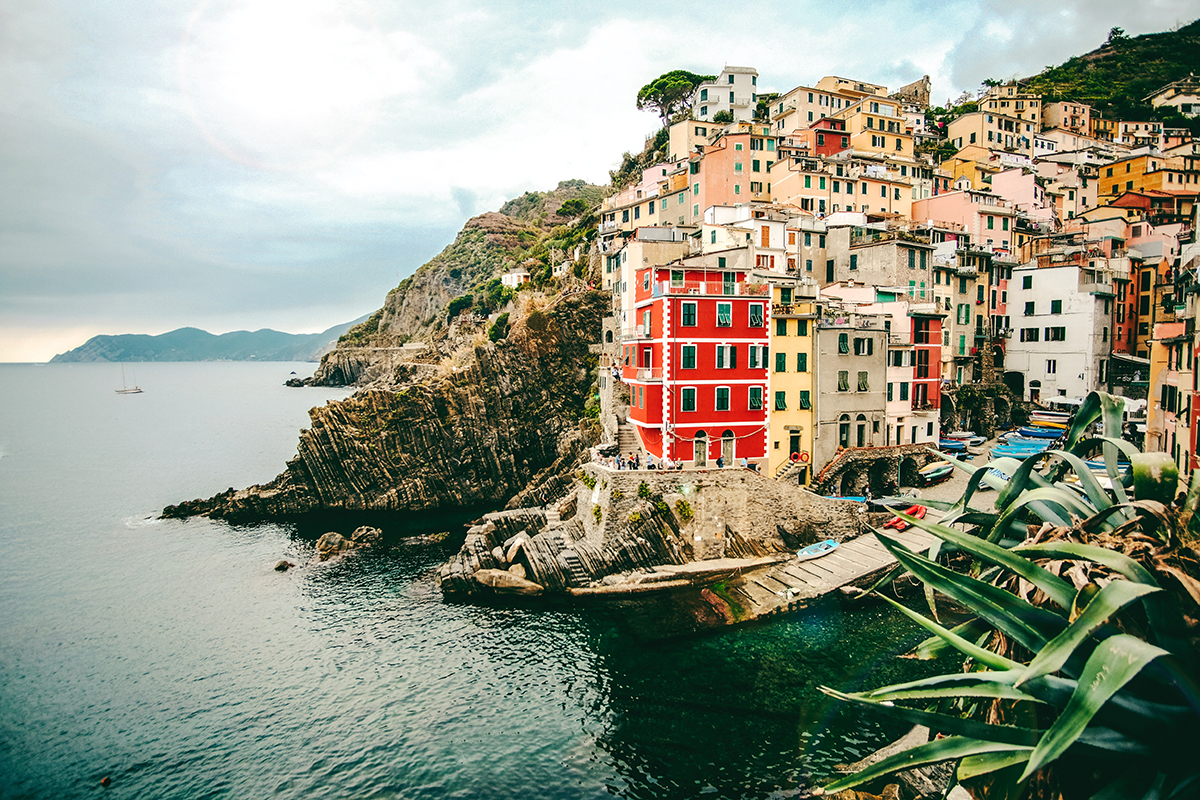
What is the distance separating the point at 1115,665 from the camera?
213 inches

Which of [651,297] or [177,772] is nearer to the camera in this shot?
[177,772]

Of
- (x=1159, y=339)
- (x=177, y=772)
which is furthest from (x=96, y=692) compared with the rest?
(x=1159, y=339)

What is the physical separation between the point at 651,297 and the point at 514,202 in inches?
6084

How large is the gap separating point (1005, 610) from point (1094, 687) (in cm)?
172

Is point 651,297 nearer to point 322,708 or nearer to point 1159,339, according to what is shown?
point 1159,339

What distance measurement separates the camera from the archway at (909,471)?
46.6 metres

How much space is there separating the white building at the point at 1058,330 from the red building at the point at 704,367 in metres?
33.2

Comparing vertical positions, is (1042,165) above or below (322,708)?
above

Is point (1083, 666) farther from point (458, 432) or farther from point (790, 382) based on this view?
point (458, 432)

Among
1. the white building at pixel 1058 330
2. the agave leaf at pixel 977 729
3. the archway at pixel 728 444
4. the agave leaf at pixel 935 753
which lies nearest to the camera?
the agave leaf at pixel 935 753

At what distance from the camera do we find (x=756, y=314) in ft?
142

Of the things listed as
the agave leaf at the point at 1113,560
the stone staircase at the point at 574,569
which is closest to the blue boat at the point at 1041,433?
the stone staircase at the point at 574,569

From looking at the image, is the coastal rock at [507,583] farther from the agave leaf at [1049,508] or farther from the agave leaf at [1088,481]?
the agave leaf at [1088,481]

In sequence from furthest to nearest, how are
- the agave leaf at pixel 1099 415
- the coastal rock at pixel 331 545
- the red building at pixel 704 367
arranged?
1. the coastal rock at pixel 331 545
2. the red building at pixel 704 367
3. the agave leaf at pixel 1099 415
